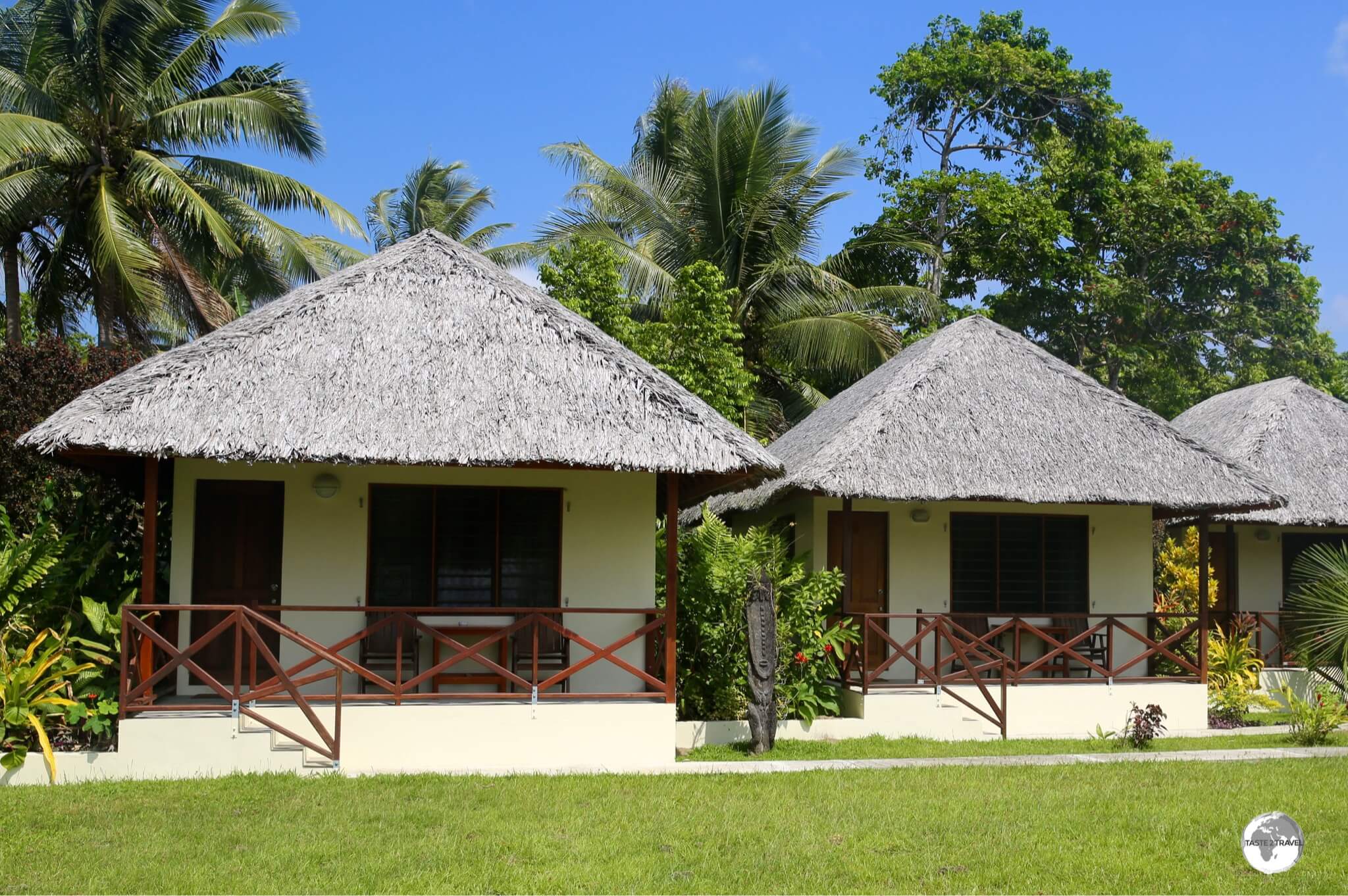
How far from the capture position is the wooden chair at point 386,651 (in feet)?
35.8

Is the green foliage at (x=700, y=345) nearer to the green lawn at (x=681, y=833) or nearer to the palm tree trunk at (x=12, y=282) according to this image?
the green lawn at (x=681, y=833)

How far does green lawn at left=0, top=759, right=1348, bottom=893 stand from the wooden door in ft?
7.27

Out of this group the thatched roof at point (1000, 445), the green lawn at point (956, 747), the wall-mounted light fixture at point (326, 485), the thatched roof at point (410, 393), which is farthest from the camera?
the thatched roof at point (1000, 445)

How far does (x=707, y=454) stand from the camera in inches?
396

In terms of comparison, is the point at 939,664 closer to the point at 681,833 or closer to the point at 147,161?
the point at 681,833

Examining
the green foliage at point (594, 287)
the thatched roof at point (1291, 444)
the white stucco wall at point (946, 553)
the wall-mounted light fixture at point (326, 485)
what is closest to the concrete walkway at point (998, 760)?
the white stucco wall at point (946, 553)

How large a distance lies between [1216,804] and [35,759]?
27.0 feet

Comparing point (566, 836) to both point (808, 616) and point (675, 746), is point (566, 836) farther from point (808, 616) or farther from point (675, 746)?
point (808, 616)

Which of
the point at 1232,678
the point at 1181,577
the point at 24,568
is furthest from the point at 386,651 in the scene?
the point at 1181,577

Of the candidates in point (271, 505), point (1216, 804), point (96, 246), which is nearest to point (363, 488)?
point (271, 505)

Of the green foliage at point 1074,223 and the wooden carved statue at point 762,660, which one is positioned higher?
the green foliage at point 1074,223

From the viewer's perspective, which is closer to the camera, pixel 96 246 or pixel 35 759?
pixel 35 759

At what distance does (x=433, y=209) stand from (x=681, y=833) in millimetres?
25351

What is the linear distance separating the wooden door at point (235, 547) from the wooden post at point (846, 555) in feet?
17.3
